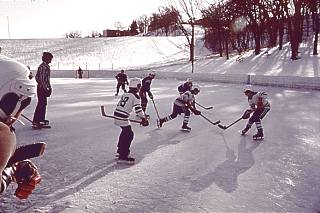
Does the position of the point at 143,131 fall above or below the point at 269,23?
below

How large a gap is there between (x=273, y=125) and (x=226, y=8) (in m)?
34.8

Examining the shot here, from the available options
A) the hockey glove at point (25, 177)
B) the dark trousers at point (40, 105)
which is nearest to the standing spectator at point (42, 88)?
the dark trousers at point (40, 105)

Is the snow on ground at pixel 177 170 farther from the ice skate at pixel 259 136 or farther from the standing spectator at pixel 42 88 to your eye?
the standing spectator at pixel 42 88

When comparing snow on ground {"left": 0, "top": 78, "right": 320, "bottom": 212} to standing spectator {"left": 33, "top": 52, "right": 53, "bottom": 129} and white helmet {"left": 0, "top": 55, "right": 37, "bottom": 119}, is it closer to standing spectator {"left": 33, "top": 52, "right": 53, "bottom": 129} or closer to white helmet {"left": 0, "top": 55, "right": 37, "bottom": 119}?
standing spectator {"left": 33, "top": 52, "right": 53, "bottom": 129}

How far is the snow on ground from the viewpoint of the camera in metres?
4.23

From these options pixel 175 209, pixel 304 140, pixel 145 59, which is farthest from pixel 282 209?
pixel 145 59

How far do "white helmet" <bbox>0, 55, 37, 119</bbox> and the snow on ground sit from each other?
2757 mm

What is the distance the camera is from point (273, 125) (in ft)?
31.2

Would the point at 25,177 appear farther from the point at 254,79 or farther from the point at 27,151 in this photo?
the point at 254,79

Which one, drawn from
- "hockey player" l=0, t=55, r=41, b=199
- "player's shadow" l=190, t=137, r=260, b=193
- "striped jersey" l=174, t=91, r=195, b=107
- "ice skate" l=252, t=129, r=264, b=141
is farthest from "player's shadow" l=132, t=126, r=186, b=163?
"hockey player" l=0, t=55, r=41, b=199

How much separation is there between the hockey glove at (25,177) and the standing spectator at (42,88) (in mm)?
6562

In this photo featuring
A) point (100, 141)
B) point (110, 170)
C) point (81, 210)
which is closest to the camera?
point (81, 210)

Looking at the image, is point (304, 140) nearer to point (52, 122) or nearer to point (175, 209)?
point (175, 209)

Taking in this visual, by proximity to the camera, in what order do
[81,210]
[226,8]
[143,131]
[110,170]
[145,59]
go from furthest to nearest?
[145,59] → [226,8] → [143,131] → [110,170] → [81,210]
